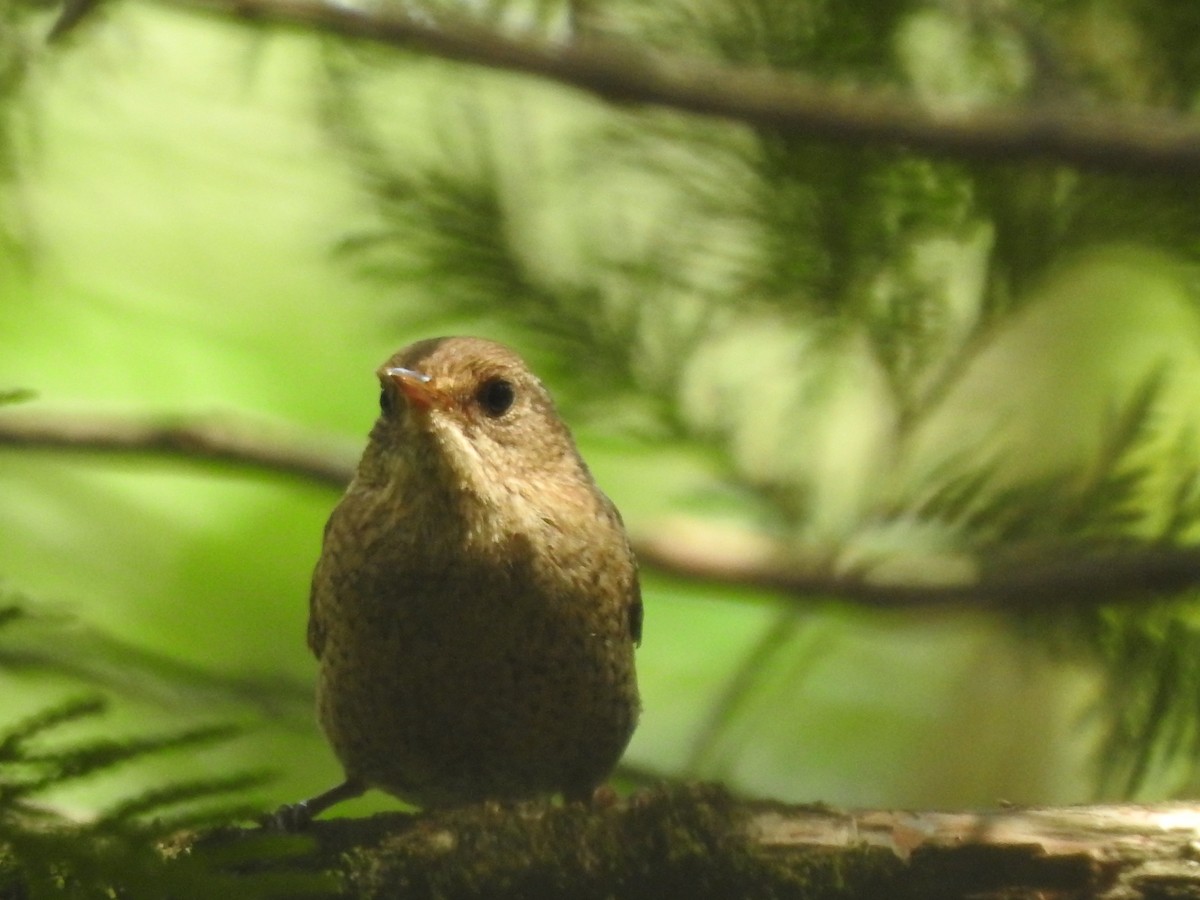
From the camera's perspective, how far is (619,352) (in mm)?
2449

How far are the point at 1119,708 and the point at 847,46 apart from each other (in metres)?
1.09

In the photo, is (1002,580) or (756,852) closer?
(756,852)

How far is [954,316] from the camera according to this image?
239 cm

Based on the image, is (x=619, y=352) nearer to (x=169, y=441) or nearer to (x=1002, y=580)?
(x=1002, y=580)

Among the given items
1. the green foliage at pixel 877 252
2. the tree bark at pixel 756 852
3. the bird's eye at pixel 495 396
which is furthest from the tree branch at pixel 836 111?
the tree bark at pixel 756 852

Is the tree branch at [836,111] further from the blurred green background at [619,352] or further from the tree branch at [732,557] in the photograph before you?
the tree branch at [732,557]

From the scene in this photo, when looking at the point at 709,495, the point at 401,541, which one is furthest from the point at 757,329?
the point at 401,541

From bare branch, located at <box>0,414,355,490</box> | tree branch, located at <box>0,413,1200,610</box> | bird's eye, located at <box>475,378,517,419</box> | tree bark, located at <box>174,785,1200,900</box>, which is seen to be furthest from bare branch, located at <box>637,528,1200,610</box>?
bare branch, located at <box>0,414,355,490</box>

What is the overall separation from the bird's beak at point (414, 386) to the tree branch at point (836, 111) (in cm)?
54

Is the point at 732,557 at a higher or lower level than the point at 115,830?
lower

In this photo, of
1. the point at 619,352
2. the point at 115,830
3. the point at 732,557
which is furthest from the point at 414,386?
the point at 115,830

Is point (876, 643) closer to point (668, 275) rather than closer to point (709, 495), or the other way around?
point (709, 495)

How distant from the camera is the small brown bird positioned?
2238 mm

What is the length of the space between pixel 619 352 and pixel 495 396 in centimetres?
23
